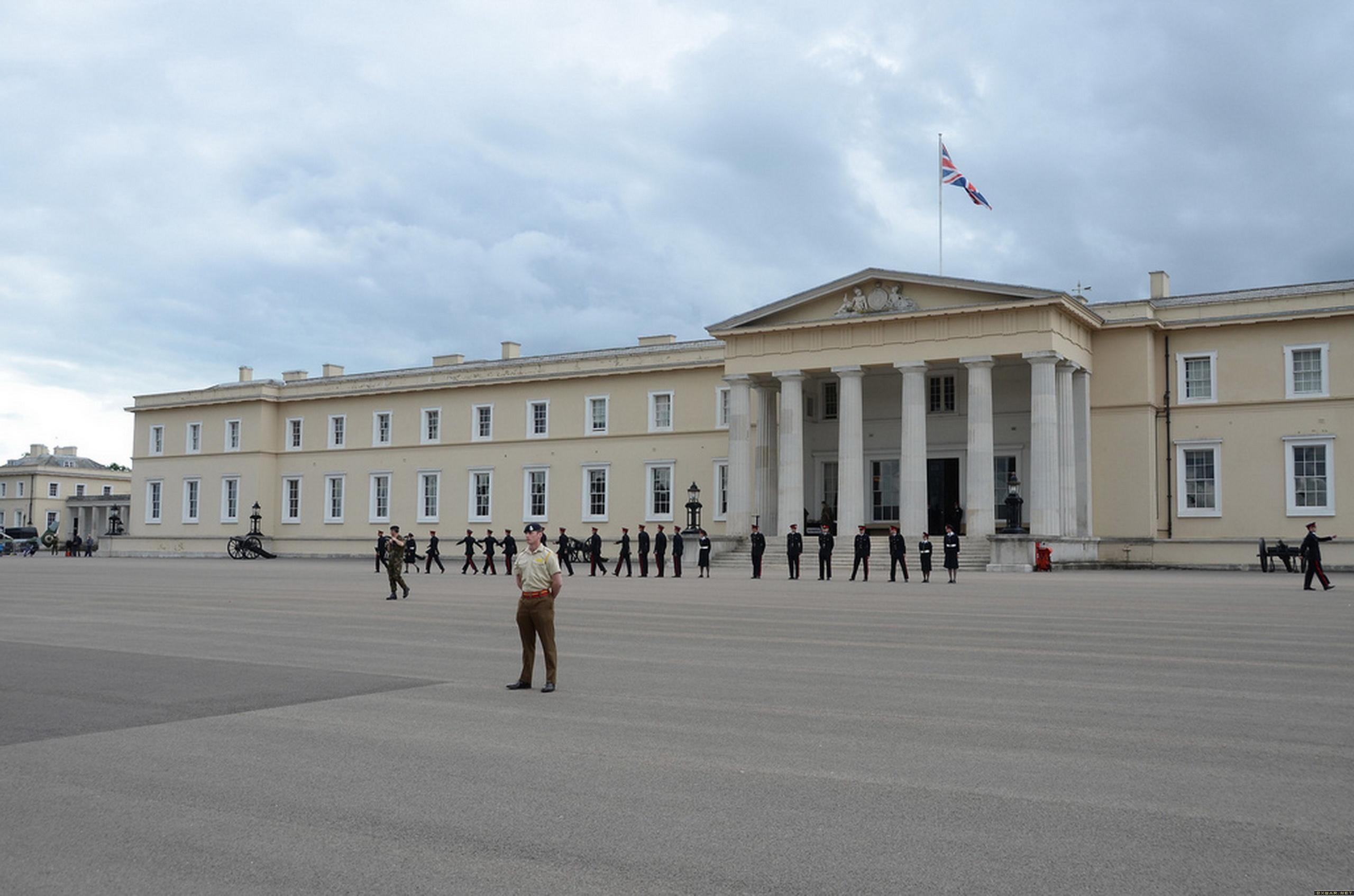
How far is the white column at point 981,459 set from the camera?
4212 cm

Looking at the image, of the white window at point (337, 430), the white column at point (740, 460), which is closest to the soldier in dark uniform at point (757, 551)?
the white column at point (740, 460)

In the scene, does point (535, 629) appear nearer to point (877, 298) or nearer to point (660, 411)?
point (877, 298)

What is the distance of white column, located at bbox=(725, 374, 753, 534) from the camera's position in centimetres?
4766

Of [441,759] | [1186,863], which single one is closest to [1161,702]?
[1186,863]

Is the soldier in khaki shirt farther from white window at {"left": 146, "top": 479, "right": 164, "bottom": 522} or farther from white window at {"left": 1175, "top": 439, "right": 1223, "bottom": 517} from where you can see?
white window at {"left": 146, "top": 479, "right": 164, "bottom": 522}

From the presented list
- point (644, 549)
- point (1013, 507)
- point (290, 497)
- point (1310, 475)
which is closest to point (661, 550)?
point (644, 549)

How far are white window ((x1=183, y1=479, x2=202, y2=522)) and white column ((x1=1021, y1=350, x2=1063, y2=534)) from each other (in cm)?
4948

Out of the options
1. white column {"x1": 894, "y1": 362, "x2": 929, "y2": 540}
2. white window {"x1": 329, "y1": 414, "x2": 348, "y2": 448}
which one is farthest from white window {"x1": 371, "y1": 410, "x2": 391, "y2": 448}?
white column {"x1": 894, "y1": 362, "x2": 929, "y2": 540}

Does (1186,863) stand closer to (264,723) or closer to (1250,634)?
(264,723)

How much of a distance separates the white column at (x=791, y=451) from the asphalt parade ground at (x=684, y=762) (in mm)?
28378

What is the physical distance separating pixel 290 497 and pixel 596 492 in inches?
815

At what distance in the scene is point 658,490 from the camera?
55.4 metres

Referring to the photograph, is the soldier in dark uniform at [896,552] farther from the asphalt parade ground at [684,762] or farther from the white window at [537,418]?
the white window at [537,418]

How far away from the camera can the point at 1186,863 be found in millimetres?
5695
